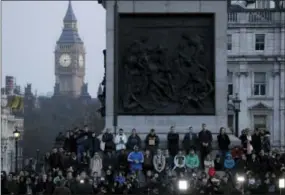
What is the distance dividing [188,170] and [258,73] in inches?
2474

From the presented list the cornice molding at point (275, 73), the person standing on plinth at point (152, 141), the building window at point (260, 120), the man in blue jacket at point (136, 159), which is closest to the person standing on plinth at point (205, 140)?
the person standing on plinth at point (152, 141)

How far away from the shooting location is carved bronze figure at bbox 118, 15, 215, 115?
41469 mm

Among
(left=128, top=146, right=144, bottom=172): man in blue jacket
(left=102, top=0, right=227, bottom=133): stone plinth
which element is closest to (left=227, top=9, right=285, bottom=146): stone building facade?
(left=102, top=0, right=227, bottom=133): stone plinth

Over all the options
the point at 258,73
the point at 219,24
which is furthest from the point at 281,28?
the point at 219,24

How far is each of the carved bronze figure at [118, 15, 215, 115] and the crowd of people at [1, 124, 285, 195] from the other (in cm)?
111

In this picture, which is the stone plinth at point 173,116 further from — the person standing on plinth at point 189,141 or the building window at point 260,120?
the building window at point 260,120

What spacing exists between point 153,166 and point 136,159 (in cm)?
60

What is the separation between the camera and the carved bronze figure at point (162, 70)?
136ft

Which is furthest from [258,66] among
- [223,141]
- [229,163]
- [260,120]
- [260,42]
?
[229,163]

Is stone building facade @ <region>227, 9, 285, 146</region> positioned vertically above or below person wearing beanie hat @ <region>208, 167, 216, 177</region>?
above

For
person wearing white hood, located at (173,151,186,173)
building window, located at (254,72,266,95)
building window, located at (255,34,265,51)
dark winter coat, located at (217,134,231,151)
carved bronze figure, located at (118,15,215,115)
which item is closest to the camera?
person wearing white hood, located at (173,151,186,173)

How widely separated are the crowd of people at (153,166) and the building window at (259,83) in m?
60.3

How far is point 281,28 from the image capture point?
10012 cm

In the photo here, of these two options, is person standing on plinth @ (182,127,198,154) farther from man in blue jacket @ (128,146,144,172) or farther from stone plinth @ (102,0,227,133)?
man in blue jacket @ (128,146,144,172)
